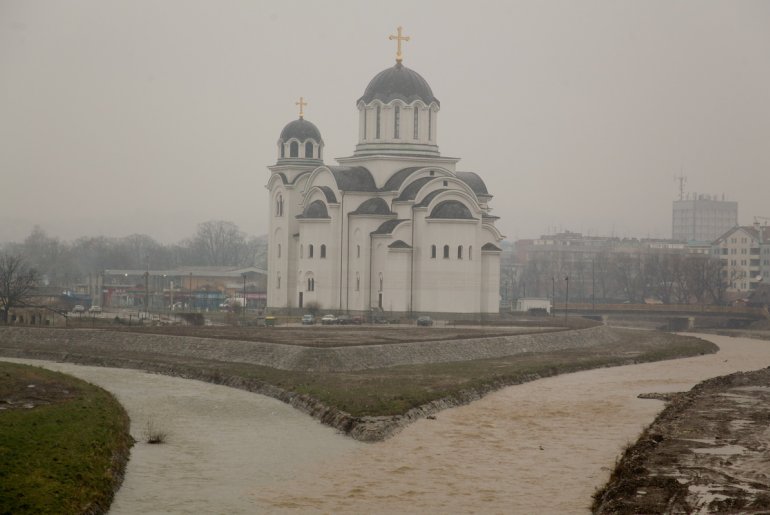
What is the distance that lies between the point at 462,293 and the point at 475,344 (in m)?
18.0

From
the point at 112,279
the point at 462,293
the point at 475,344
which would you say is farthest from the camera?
the point at 112,279

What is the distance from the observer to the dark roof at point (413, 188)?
224 ft

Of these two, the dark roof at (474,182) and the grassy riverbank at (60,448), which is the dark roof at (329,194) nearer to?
the dark roof at (474,182)

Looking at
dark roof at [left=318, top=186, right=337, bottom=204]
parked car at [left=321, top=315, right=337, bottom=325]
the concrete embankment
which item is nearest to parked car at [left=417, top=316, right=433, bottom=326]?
parked car at [left=321, top=315, right=337, bottom=325]

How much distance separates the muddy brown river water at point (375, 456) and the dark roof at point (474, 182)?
3644 centimetres

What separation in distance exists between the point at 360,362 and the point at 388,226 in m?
26.2

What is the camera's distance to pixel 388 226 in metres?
68.2

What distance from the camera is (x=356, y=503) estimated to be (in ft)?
73.7

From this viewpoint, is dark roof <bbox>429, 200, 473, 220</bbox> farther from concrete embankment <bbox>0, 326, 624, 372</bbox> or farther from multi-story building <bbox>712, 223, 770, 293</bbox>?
multi-story building <bbox>712, 223, 770, 293</bbox>

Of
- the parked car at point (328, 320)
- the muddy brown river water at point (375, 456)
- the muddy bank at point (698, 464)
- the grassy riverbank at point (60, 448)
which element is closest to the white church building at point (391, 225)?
the parked car at point (328, 320)

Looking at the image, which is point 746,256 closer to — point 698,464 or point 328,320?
point 328,320

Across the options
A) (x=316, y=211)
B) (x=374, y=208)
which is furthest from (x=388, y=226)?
(x=316, y=211)

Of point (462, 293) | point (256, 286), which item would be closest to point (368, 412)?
point (462, 293)

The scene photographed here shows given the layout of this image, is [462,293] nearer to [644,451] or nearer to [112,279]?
[644,451]
